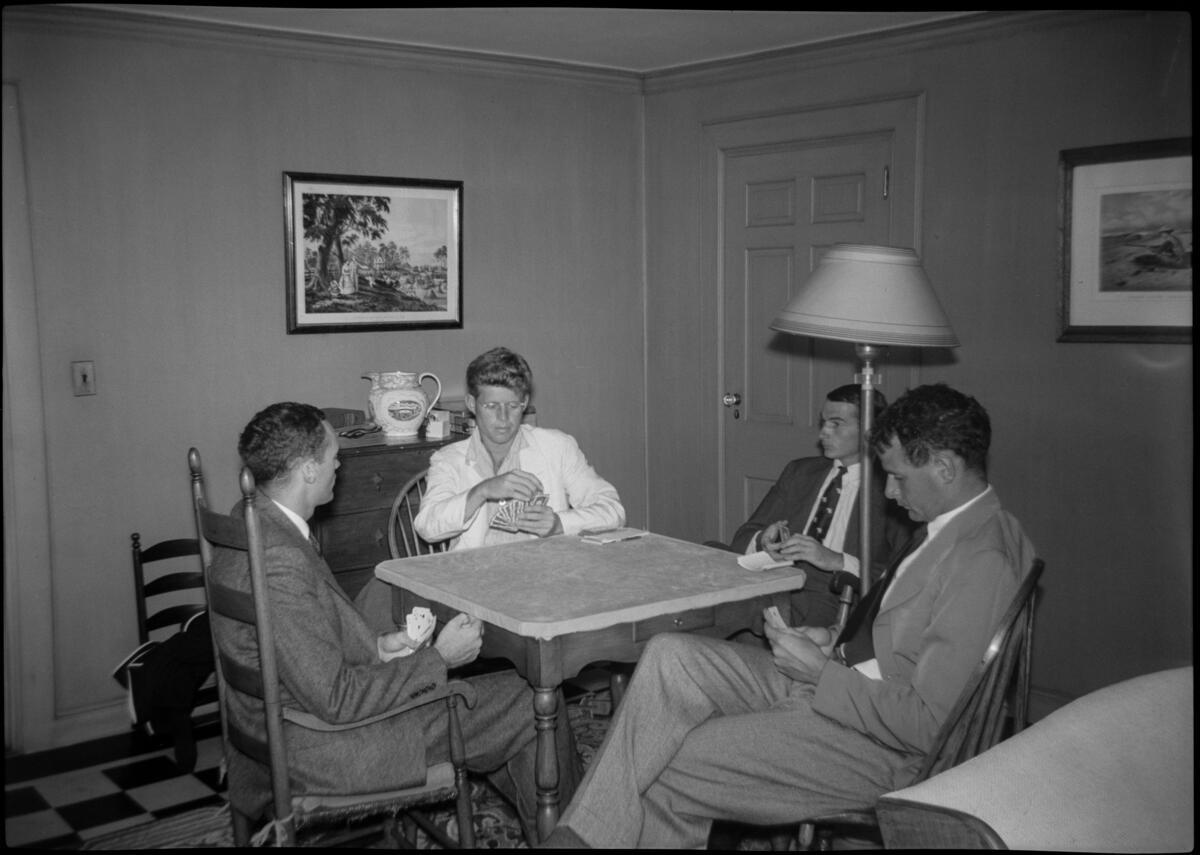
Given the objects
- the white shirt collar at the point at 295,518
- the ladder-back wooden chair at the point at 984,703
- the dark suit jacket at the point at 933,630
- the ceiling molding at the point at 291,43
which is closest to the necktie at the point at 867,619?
the dark suit jacket at the point at 933,630

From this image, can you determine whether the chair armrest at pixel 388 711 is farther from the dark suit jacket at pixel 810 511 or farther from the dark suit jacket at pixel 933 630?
the dark suit jacket at pixel 810 511

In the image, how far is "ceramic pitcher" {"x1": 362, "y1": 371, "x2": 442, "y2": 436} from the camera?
4191 millimetres

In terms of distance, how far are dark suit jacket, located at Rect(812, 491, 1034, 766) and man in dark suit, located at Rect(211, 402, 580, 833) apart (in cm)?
84

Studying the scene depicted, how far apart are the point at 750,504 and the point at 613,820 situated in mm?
2789

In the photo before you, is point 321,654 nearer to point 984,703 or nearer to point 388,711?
point 388,711

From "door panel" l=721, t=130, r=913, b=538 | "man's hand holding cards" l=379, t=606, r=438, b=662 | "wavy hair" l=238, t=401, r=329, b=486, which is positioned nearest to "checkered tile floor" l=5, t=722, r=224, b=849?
"man's hand holding cards" l=379, t=606, r=438, b=662

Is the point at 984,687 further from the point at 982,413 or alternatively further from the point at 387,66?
the point at 387,66

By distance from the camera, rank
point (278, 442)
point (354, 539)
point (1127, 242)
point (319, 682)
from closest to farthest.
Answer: point (319, 682), point (278, 442), point (1127, 242), point (354, 539)

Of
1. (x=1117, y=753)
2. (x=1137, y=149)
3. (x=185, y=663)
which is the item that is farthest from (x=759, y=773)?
(x=1137, y=149)

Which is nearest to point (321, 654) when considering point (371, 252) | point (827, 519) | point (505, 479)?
point (505, 479)

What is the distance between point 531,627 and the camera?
7.89ft

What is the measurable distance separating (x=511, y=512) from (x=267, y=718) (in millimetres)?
1188

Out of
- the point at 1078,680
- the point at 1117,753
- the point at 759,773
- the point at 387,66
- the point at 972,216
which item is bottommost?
the point at 1078,680

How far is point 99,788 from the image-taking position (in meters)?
3.48
